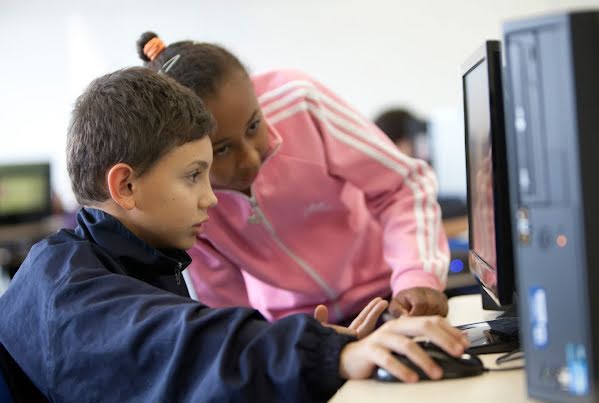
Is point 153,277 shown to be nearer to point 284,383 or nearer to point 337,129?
point 284,383

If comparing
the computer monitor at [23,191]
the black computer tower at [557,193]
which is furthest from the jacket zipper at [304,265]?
the computer monitor at [23,191]

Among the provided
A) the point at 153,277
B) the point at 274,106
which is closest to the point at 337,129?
the point at 274,106

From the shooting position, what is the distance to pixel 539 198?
2.38 feet

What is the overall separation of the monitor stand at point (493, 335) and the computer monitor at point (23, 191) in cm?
Answer: 456

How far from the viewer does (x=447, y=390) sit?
848 mm

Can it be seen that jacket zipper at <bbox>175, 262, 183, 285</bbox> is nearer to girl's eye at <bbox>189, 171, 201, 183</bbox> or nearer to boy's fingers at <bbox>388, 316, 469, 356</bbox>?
girl's eye at <bbox>189, 171, 201, 183</bbox>

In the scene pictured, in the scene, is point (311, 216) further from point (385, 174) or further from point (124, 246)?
point (124, 246)

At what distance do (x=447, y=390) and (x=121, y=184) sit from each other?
0.58 meters

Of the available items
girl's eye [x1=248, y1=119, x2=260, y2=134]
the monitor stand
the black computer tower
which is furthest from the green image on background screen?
the black computer tower

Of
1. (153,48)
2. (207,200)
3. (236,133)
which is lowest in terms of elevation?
(207,200)

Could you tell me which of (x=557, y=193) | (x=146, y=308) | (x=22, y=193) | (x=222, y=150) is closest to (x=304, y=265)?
(x=222, y=150)

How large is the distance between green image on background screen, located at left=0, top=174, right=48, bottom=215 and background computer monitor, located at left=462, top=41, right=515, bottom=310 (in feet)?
14.8

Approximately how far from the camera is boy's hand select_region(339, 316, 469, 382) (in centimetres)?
87

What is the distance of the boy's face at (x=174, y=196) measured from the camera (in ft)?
3.91
